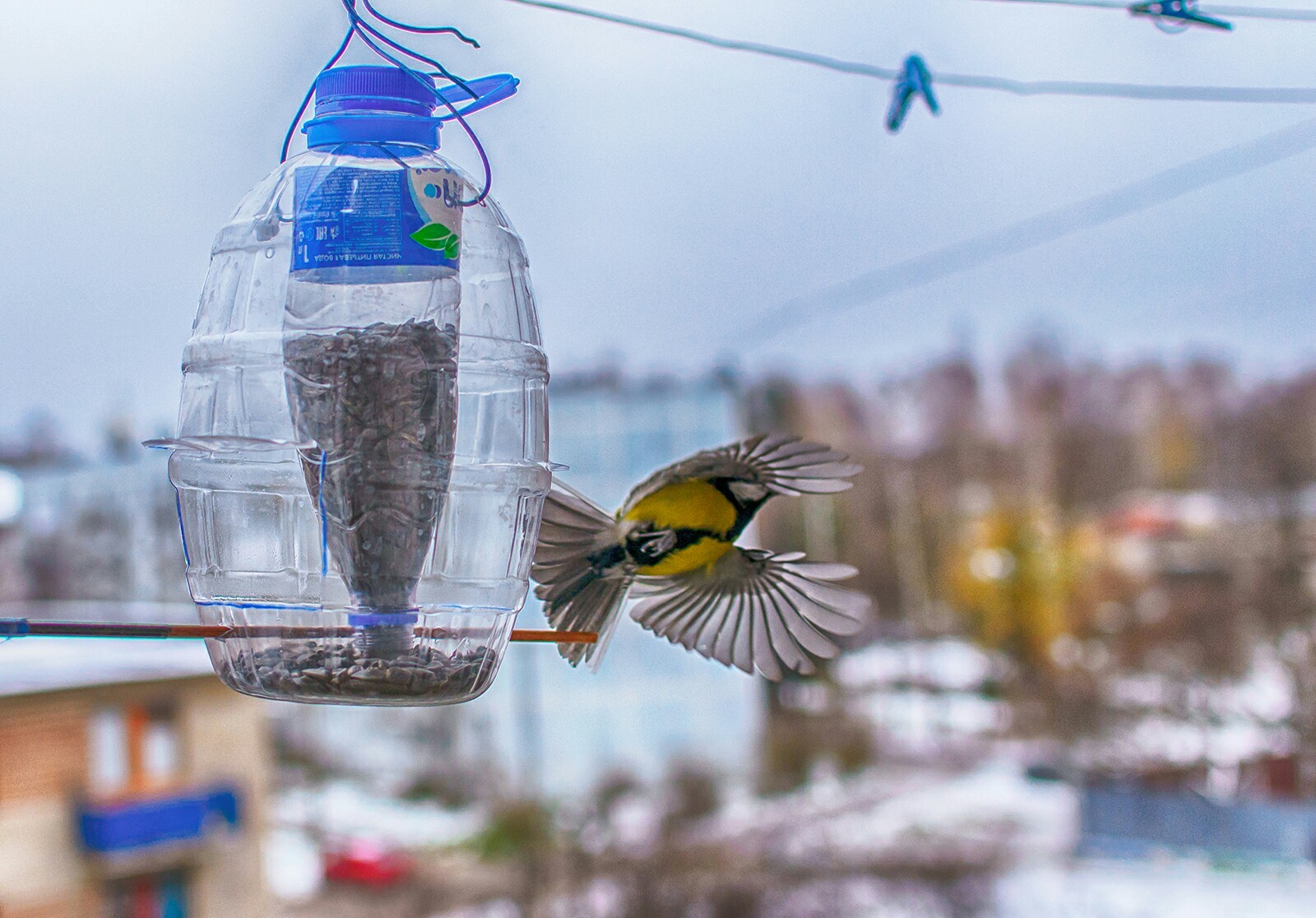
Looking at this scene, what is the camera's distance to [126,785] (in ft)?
16.3

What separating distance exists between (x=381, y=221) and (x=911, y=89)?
2.15 ft

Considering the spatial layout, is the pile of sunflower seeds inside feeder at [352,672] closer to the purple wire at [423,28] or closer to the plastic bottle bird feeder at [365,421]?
the plastic bottle bird feeder at [365,421]

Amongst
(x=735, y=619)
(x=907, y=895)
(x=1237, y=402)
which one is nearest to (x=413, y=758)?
(x=907, y=895)

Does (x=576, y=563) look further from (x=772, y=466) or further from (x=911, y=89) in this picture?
(x=911, y=89)

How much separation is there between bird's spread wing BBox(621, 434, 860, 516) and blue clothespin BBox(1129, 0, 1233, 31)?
58 centimetres

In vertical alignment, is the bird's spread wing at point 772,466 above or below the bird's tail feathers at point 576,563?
above

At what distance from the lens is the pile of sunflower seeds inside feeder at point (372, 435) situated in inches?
36.4

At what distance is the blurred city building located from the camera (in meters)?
4.62

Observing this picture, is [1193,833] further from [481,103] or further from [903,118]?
[481,103]

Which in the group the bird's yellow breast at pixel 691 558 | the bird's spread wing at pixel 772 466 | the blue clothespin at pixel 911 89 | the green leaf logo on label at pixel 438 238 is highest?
Result: the blue clothespin at pixel 911 89

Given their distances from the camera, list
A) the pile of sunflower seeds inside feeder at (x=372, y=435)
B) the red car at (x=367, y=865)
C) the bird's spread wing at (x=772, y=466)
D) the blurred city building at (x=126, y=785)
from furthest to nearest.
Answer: the red car at (x=367, y=865)
the blurred city building at (x=126, y=785)
the bird's spread wing at (x=772, y=466)
the pile of sunflower seeds inside feeder at (x=372, y=435)

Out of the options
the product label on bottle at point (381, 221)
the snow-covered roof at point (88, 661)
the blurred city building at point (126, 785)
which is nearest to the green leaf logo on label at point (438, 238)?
the product label on bottle at point (381, 221)

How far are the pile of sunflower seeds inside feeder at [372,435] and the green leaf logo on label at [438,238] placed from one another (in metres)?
0.11

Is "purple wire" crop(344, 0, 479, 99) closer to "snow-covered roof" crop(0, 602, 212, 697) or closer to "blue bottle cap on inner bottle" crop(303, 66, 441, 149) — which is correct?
"blue bottle cap on inner bottle" crop(303, 66, 441, 149)
